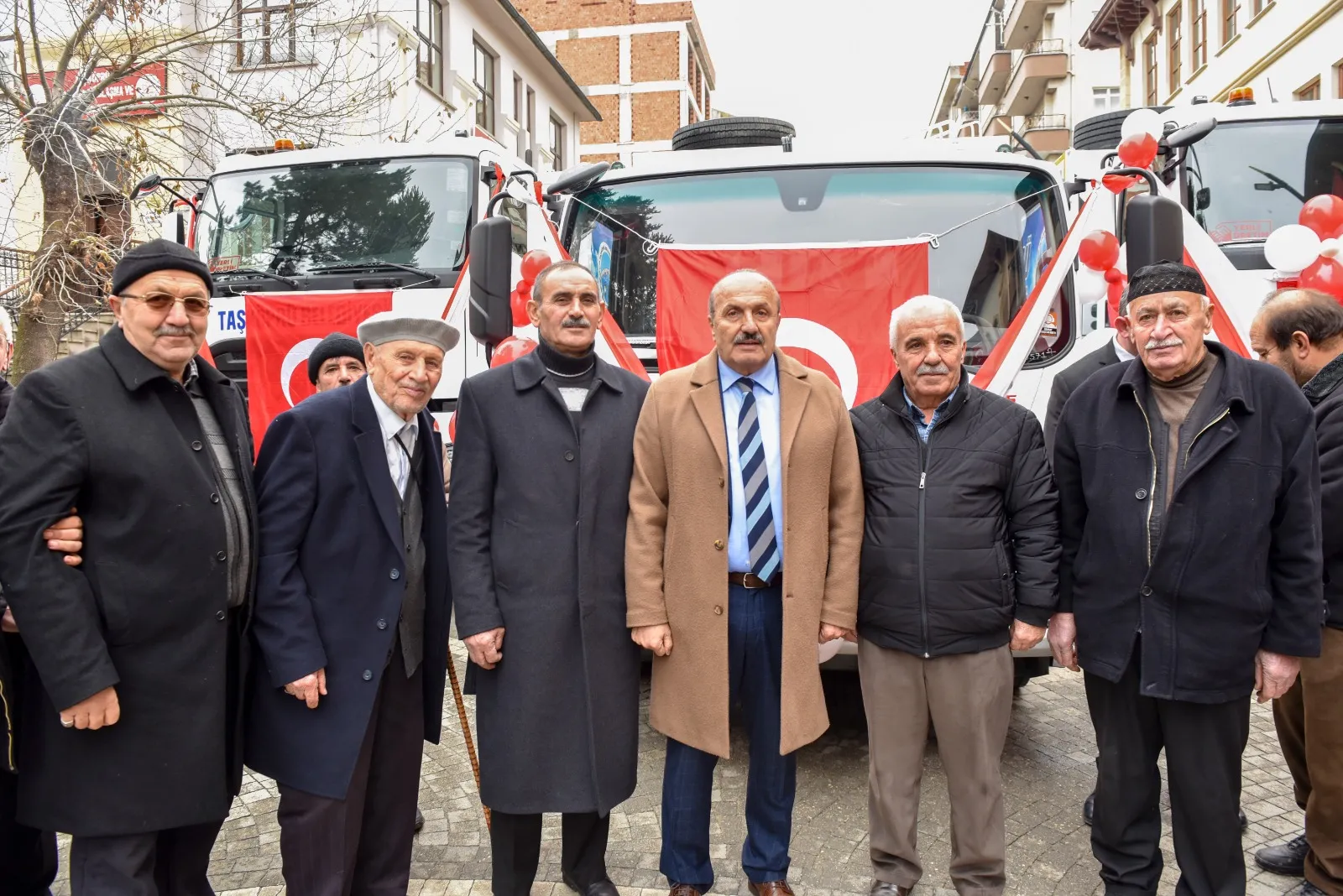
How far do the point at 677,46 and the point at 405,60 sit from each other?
26782 mm

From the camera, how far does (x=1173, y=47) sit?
→ 77.0 ft

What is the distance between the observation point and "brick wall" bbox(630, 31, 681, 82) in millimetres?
40438

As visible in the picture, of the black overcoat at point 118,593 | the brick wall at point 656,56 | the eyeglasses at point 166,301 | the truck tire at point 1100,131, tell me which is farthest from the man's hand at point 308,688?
the brick wall at point 656,56

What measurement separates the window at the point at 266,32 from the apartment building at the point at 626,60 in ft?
98.6

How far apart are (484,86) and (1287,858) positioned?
2172 centimetres

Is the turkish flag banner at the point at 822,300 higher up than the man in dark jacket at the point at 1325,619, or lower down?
higher up

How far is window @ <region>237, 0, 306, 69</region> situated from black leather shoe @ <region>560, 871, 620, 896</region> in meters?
9.60

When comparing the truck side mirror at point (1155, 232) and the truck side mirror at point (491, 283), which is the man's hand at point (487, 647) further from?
the truck side mirror at point (1155, 232)

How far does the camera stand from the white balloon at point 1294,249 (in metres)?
4.46

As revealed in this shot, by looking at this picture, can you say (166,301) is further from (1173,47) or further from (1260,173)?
(1173,47)

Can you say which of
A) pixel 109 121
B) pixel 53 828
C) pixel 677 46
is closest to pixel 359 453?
pixel 53 828

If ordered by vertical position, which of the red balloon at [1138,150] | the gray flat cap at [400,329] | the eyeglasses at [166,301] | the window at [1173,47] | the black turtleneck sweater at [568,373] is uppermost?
the window at [1173,47]

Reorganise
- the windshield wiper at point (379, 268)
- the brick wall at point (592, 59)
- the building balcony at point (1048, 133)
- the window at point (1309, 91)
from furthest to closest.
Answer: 1. the brick wall at point (592, 59)
2. the building balcony at point (1048, 133)
3. the window at point (1309, 91)
4. the windshield wiper at point (379, 268)

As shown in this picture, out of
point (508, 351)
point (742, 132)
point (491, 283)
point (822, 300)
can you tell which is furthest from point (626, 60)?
point (491, 283)
